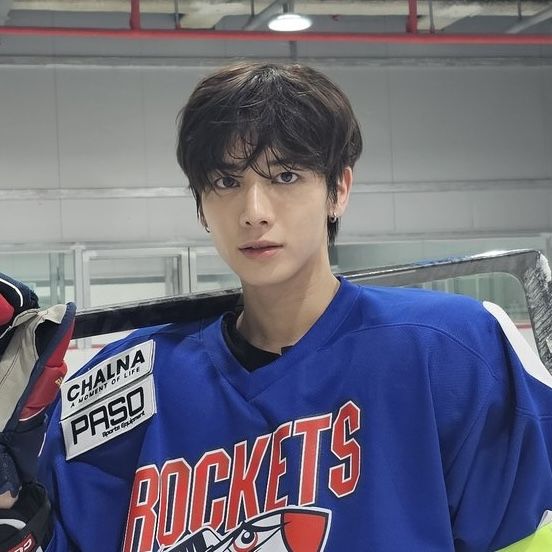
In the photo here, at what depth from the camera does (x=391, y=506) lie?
3.32ft

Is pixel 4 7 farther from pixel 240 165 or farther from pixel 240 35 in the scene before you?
pixel 240 165

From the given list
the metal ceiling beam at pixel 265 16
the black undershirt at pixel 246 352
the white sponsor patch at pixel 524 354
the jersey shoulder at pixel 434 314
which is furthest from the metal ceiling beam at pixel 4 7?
the white sponsor patch at pixel 524 354

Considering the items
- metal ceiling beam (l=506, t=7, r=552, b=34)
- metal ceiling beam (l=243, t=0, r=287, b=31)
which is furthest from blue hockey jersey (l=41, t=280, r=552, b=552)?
metal ceiling beam (l=506, t=7, r=552, b=34)

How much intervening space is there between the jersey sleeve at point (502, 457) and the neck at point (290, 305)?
21 cm

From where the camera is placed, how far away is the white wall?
20.3 ft

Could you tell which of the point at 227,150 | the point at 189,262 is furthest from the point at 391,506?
the point at 189,262

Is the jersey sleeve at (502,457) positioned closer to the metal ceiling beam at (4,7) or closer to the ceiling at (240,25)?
the ceiling at (240,25)

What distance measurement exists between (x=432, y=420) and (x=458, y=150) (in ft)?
20.3

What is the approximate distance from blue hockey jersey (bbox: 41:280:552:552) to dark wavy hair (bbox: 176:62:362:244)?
0.64 feet

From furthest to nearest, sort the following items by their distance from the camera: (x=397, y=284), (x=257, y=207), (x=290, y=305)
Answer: (x=397, y=284) < (x=290, y=305) < (x=257, y=207)

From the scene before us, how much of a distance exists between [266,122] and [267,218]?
119 mm

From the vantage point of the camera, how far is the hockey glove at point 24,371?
103cm

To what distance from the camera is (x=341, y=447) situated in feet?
3.44

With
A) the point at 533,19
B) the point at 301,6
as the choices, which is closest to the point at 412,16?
the point at 301,6
